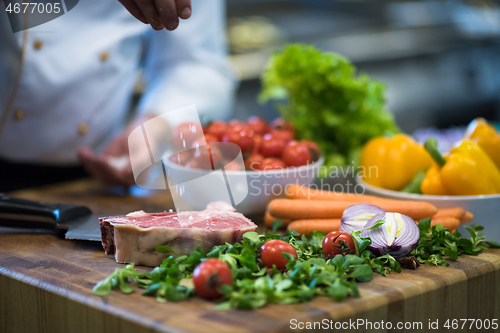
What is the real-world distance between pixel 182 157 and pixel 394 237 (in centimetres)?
61

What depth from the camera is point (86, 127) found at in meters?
1.67

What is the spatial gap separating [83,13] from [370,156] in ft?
3.41

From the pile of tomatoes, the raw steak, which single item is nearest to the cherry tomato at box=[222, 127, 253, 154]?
the pile of tomatoes

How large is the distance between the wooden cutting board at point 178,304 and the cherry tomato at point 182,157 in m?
0.31

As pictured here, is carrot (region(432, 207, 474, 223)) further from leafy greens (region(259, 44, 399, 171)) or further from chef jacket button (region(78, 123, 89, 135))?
chef jacket button (region(78, 123, 89, 135))

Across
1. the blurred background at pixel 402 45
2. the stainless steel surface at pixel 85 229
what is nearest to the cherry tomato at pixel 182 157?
the stainless steel surface at pixel 85 229

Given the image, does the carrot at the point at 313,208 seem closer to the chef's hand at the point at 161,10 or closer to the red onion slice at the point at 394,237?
the red onion slice at the point at 394,237

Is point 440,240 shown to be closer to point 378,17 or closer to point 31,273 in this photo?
point 31,273

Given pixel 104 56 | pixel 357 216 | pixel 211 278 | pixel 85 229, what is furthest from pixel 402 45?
pixel 211 278

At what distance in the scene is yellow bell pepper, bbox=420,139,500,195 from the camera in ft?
3.62

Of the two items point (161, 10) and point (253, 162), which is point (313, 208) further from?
point (161, 10)

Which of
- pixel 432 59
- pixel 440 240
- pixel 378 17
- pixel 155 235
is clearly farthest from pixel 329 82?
pixel 432 59

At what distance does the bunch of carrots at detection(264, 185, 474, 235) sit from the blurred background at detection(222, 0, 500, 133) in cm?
190

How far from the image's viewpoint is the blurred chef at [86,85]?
147 cm
